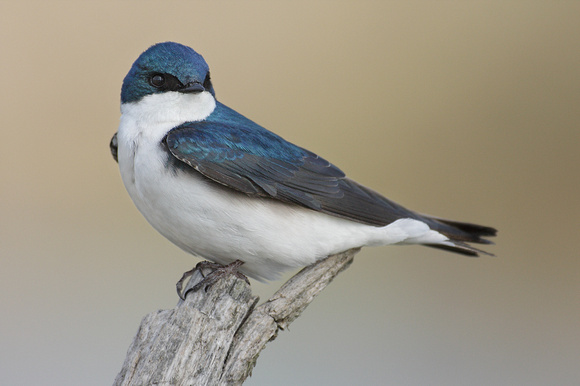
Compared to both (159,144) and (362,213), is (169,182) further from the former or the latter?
(362,213)

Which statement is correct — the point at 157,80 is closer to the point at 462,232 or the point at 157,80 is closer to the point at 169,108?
the point at 169,108

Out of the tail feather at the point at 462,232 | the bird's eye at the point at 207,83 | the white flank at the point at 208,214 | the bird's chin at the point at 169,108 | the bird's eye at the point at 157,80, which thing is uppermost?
the bird's eye at the point at 207,83

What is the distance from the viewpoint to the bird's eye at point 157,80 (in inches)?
88.6

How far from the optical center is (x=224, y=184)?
A: 2133mm

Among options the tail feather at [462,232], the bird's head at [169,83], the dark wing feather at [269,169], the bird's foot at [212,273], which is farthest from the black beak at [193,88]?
the tail feather at [462,232]

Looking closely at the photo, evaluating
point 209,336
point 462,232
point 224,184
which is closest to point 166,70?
point 224,184

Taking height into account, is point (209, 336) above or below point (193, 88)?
below

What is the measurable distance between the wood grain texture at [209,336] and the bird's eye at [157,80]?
680 mm

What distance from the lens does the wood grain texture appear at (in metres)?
1.77

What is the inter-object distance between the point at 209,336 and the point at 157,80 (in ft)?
2.89

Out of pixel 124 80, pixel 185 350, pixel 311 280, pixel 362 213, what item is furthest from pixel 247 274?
pixel 124 80

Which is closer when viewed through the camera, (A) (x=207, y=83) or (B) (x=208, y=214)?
(B) (x=208, y=214)

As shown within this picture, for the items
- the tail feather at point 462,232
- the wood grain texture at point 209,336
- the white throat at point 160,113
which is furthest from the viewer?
the tail feather at point 462,232

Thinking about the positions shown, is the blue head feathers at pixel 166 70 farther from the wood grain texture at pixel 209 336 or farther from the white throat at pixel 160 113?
the wood grain texture at pixel 209 336
